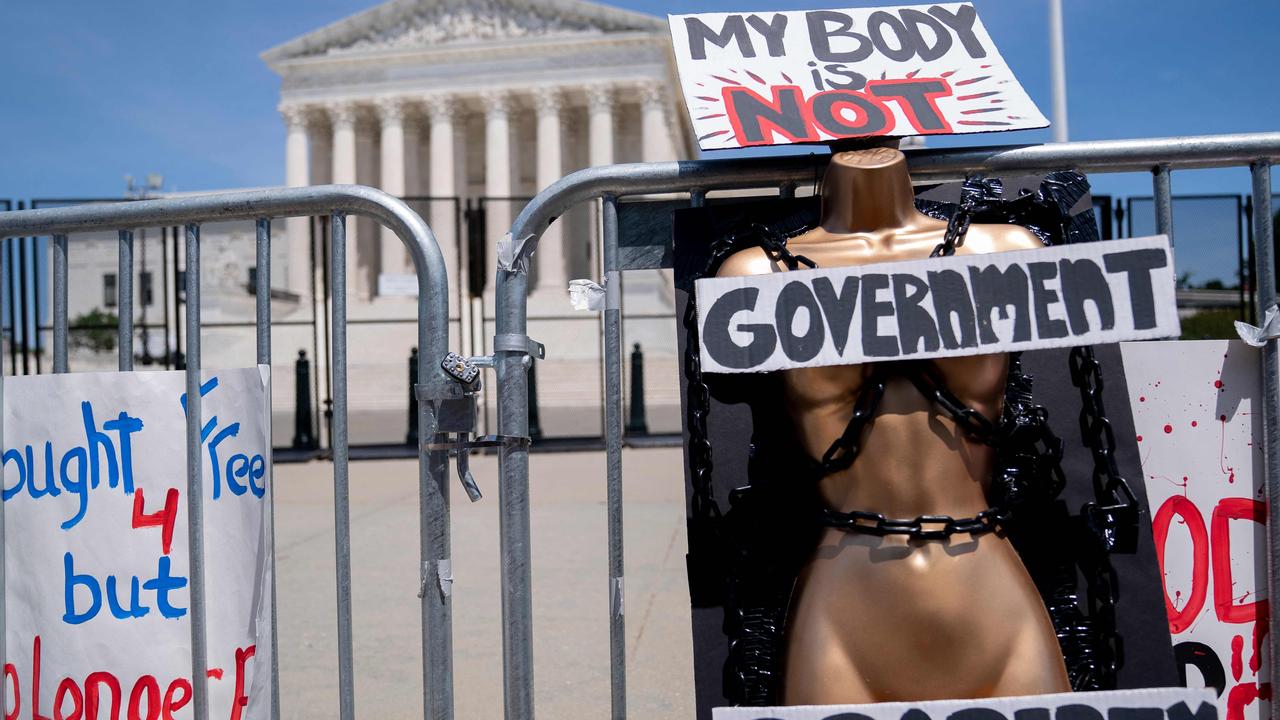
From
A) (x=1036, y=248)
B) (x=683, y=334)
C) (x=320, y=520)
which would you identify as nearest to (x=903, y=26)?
(x=1036, y=248)

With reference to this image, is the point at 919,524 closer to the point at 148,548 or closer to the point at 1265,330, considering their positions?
the point at 1265,330

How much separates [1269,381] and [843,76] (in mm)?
1178

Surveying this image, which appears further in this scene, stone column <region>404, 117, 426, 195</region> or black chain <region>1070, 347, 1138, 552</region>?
stone column <region>404, 117, 426, 195</region>

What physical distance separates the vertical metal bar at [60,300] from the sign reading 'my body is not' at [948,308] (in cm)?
175

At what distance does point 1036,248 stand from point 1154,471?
71 centimetres

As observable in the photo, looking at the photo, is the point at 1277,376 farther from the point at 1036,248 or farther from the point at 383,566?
the point at 383,566

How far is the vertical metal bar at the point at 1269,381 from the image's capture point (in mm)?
2068

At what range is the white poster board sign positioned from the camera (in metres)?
2.27

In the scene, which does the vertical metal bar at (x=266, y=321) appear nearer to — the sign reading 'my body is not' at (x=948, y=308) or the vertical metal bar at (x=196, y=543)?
the vertical metal bar at (x=196, y=543)

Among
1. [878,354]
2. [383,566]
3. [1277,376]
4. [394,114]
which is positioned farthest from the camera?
[394,114]

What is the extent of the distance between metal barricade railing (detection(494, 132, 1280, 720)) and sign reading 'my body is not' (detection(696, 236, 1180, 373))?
1.24 feet

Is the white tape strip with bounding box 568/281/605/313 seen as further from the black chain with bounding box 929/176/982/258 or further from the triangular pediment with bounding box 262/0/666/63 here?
the triangular pediment with bounding box 262/0/666/63

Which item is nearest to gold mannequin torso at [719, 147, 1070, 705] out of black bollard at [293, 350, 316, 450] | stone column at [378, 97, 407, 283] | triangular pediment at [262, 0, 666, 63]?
black bollard at [293, 350, 316, 450]

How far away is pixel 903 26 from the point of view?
2158 millimetres
